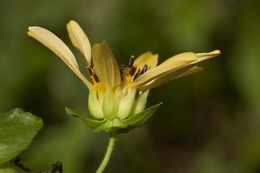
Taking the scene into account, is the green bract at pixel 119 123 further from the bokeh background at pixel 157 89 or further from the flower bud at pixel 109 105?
the bokeh background at pixel 157 89

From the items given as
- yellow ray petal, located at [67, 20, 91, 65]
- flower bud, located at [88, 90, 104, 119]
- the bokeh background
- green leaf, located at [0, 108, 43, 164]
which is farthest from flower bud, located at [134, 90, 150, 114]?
the bokeh background

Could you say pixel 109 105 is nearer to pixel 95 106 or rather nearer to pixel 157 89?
pixel 95 106

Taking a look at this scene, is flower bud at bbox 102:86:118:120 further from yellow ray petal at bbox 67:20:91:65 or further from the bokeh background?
the bokeh background

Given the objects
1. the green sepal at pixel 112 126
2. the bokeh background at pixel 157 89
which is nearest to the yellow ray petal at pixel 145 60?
the green sepal at pixel 112 126

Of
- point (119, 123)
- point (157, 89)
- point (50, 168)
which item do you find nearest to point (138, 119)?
point (119, 123)

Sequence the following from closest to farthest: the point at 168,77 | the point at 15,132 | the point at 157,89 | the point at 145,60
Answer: the point at 15,132 → the point at 168,77 → the point at 145,60 → the point at 157,89

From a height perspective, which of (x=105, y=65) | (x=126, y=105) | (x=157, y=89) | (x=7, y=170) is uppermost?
(x=105, y=65)

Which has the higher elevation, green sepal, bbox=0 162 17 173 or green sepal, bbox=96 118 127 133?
green sepal, bbox=96 118 127 133
